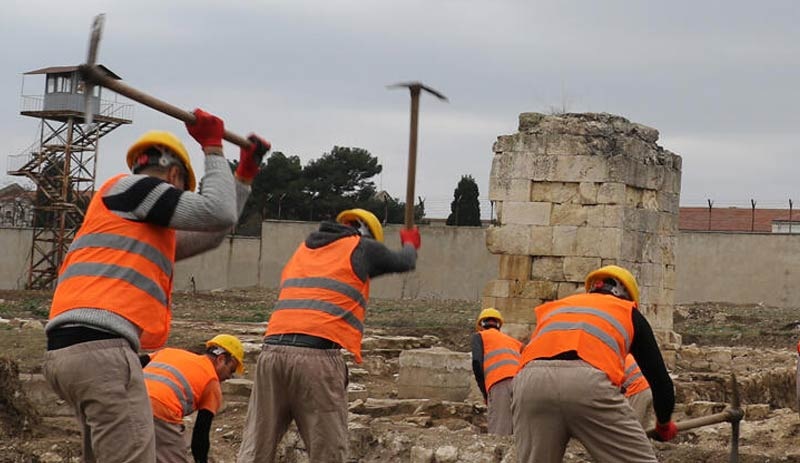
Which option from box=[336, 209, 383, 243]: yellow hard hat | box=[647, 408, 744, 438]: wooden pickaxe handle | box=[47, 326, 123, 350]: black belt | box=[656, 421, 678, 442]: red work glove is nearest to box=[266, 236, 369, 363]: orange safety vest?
box=[336, 209, 383, 243]: yellow hard hat

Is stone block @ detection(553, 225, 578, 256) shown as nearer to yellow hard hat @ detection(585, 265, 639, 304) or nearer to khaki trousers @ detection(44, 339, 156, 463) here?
yellow hard hat @ detection(585, 265, 639, 304)

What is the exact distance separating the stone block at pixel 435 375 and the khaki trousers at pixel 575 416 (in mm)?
7032

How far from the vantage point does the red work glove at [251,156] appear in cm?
542

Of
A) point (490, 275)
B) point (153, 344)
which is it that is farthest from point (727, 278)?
point (153, 344)

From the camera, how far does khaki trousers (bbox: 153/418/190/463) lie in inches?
263

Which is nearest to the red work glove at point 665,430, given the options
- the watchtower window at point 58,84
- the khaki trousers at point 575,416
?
the khaki trousers at point 575,416

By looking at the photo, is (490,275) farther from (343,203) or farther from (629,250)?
(629,250)

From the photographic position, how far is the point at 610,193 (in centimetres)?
1420

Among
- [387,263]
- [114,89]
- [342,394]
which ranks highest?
[114,89]

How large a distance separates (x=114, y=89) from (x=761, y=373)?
11918 millimetres

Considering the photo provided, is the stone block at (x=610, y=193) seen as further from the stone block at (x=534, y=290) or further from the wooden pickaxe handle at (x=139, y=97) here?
the wooden pickaxe handle at (x=139, y=97)

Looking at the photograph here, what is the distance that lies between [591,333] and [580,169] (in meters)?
8.70

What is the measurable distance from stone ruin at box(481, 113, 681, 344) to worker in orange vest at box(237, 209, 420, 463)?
23.6 feet

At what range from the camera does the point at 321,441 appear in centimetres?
684
